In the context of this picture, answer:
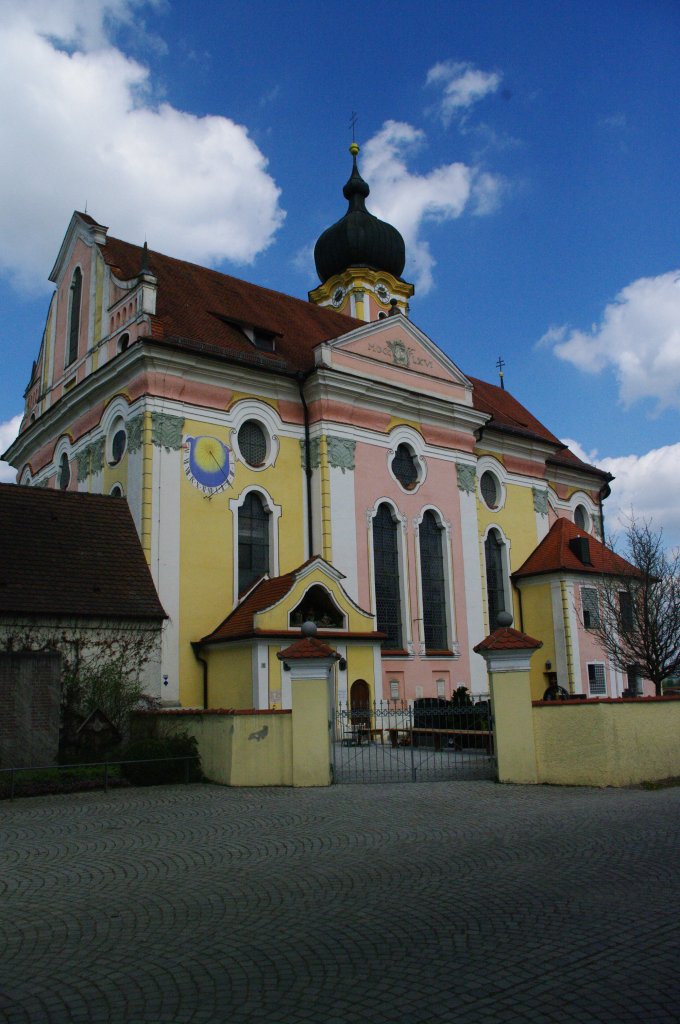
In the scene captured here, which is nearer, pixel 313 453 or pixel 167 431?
pixel 167 431

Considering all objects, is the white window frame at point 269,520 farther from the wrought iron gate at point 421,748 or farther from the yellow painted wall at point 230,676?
the wrought iron gate at point 421,748

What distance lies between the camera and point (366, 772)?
1647cm

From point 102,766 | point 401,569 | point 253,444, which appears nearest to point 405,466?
point 401,569

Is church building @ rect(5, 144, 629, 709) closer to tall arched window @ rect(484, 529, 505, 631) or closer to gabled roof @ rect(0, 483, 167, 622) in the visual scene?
tall arched window @ rect(484, 529, 505, 631)

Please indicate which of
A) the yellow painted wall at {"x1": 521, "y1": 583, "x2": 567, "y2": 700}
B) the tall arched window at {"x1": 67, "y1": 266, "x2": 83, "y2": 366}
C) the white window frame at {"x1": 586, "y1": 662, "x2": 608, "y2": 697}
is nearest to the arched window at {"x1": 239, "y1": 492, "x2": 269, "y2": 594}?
the tall arched window at {"x1": 67, "y1": 266, "x2": 83, "y2": 366}

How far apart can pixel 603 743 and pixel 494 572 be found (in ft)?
55.3

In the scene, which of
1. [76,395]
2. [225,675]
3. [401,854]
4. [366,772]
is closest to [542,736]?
[366,772]

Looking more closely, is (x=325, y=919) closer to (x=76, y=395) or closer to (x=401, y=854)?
(x=401, y=854)

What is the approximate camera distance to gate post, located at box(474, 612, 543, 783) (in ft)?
49.1

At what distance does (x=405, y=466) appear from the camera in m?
28.1

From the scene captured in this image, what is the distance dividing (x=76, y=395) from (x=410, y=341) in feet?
35.3

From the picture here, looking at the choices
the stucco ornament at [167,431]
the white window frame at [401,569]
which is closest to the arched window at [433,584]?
the white window frame at [401,569]

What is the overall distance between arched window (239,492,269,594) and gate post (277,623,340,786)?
28.5 ft

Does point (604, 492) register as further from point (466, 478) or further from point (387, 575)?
point (387, 575)
